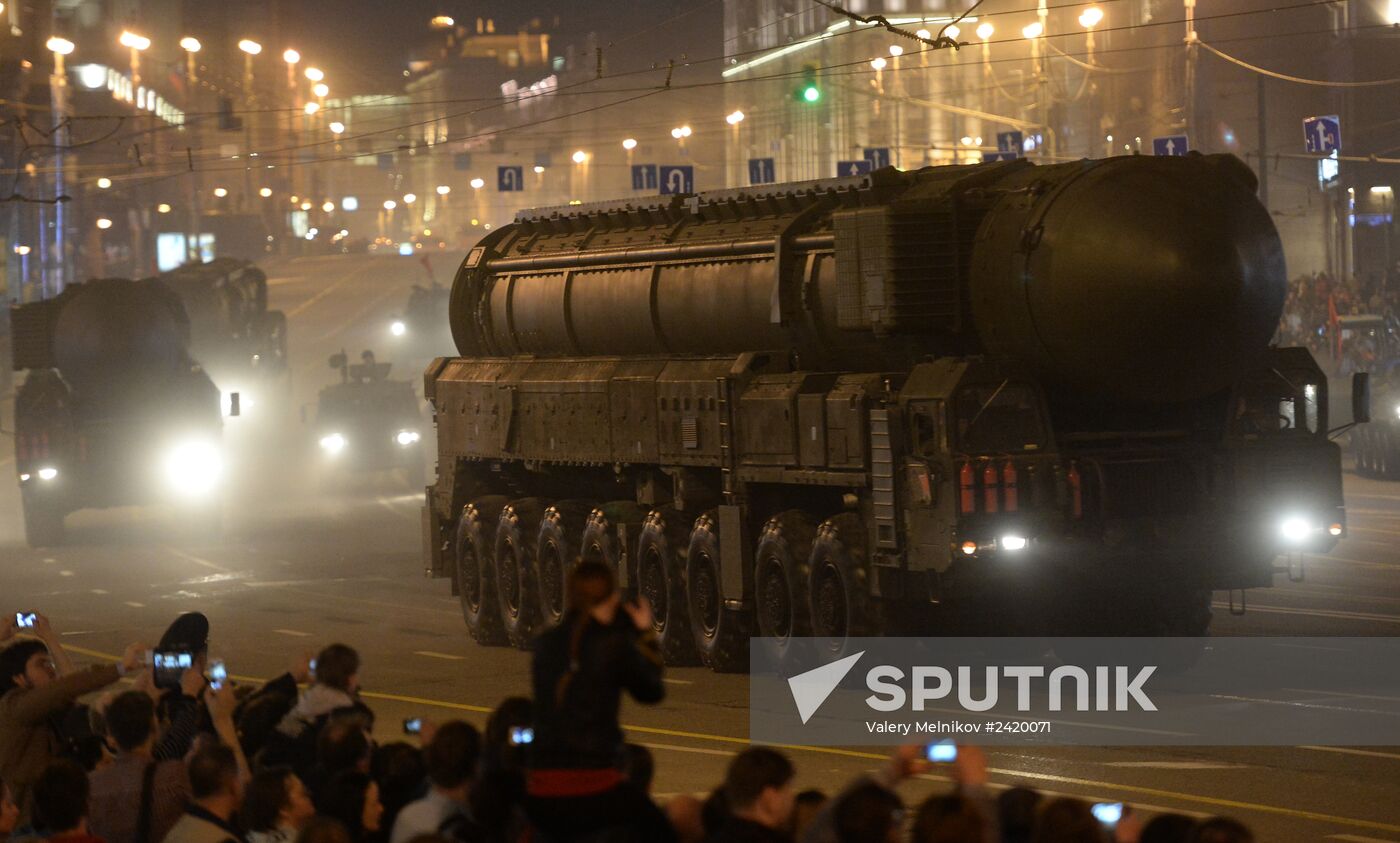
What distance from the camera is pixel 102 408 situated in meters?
40.9

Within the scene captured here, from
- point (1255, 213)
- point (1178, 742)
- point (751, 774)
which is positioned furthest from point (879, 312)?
point (751, 774)

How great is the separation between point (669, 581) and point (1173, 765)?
795 cm

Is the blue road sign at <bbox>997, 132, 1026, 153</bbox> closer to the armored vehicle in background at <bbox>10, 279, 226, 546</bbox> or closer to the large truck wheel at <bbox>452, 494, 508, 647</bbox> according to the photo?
the armored vehicle in background at <bbox>10, 279, 226, 546</bbox>

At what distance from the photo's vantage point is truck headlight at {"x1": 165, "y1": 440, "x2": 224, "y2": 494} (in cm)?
4081

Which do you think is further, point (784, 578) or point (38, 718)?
point (784, 578)

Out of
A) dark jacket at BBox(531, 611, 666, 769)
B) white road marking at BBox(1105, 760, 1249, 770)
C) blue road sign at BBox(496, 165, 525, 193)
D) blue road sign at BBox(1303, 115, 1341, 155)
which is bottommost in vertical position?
white road marking at BBox(1105, 760, 1249, 770)

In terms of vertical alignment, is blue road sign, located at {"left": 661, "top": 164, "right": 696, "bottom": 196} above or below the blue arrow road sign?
below

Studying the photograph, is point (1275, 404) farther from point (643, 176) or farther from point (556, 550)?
point (643, 176)

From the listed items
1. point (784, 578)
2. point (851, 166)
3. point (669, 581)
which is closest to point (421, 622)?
point (669, 581)

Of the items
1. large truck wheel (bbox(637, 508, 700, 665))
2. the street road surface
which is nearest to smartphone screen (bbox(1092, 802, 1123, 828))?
the street road surface

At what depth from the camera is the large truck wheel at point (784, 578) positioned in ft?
64.9

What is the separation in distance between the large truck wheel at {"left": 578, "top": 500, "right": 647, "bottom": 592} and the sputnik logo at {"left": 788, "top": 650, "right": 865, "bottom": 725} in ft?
12.9

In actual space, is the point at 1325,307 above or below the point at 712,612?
above

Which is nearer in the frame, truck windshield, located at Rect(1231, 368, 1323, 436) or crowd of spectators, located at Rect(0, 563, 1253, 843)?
crowd of spectators, located at Rect(0, 563, 1253, 843)
